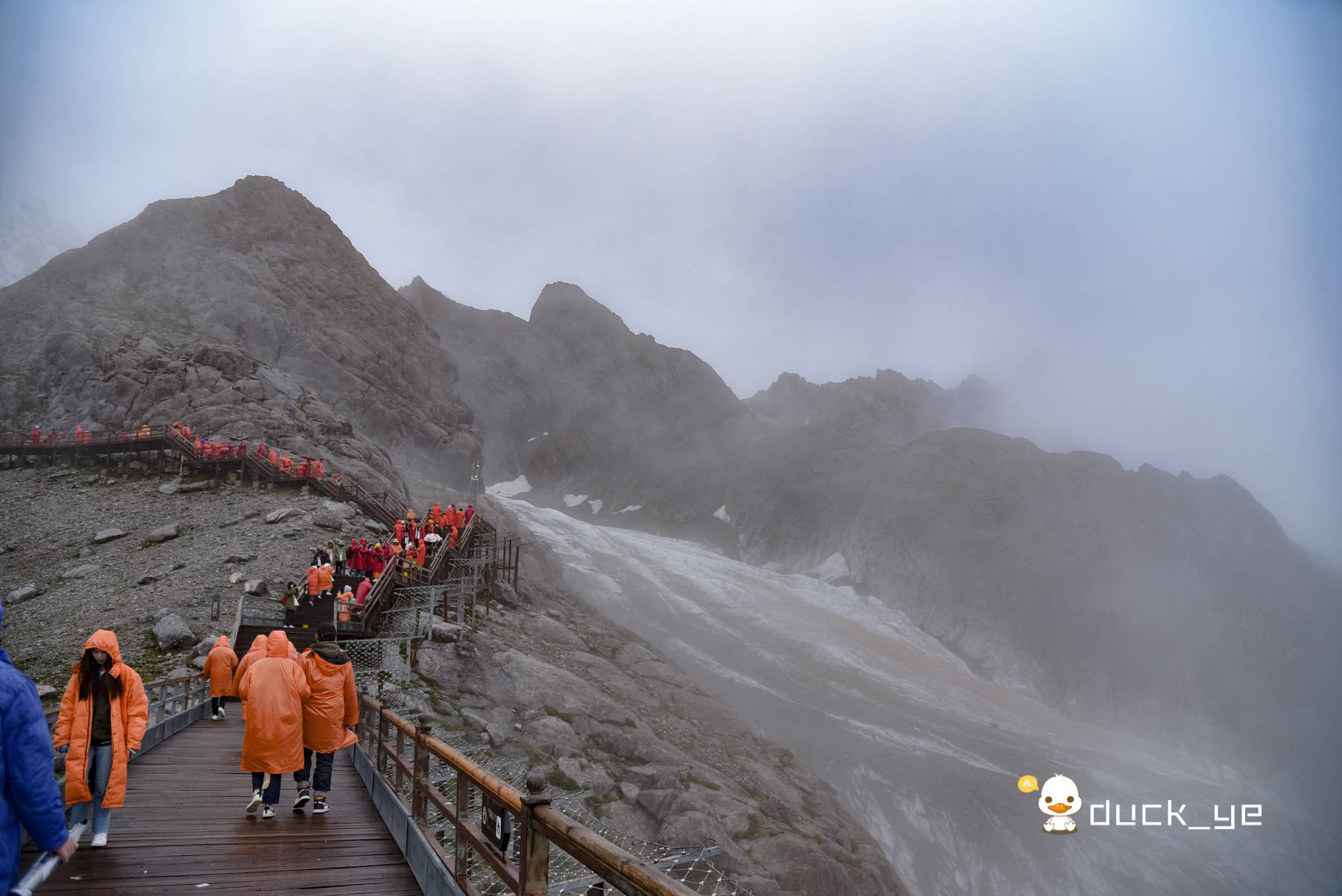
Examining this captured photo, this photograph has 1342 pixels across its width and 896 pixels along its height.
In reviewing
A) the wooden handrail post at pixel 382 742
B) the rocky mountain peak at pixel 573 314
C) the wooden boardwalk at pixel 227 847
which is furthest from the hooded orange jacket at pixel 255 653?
the rocky mountain peak at pixel 573 314

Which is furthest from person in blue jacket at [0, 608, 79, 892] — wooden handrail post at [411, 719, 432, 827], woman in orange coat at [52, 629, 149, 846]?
wooden handrail post at [411, 719, 432, 827]

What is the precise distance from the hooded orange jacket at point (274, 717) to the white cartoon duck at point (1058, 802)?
1561 inches

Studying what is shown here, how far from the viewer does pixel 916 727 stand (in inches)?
1886

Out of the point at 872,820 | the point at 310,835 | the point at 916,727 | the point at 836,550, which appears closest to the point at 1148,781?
the point at 916,727

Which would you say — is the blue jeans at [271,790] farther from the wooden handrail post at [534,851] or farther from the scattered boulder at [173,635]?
the scattered boulder at [173,635]

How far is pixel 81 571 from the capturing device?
22.0m

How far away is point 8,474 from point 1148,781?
75426 millimetres

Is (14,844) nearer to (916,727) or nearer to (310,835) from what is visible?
(310,835)

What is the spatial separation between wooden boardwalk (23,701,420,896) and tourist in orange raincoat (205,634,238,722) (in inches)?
171

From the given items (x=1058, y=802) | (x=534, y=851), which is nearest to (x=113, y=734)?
(x=534, y=851)

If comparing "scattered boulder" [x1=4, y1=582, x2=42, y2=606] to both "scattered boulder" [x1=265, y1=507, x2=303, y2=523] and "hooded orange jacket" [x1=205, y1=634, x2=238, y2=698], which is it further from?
"hooded orange jacket" [x1=205, y1=634, x2=238, y2=698]

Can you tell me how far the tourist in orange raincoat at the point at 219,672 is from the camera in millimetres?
12578

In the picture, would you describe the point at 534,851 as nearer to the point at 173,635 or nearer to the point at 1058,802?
the point at 173,635

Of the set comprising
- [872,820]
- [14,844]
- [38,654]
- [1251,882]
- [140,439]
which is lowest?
[1251,882]
